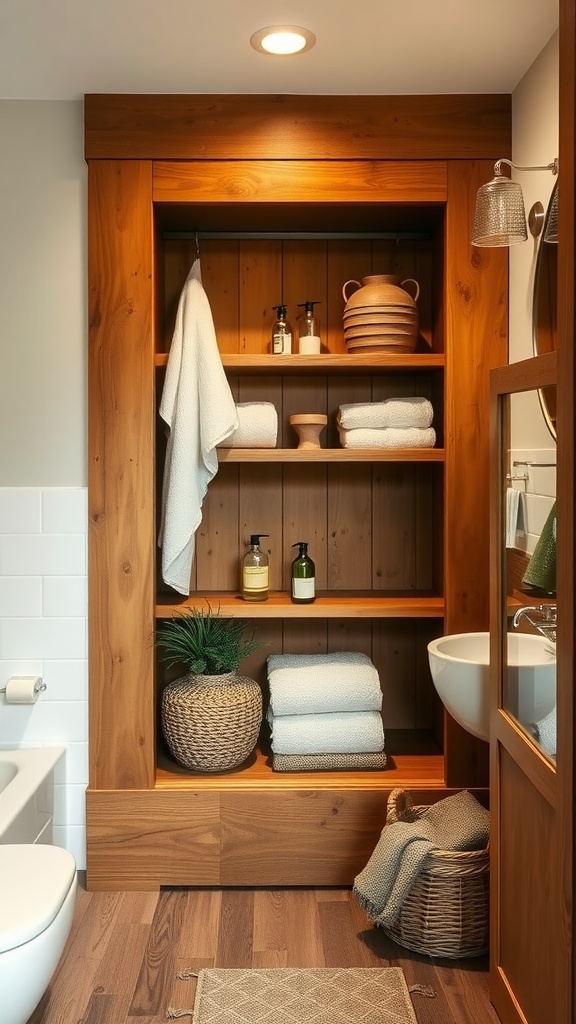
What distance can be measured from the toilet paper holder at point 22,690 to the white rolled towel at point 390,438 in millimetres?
1227

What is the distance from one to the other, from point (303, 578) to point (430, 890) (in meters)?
1.02

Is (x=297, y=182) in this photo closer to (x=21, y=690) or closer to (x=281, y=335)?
(x=281, y=335)

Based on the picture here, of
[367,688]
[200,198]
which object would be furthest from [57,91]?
[367,688]

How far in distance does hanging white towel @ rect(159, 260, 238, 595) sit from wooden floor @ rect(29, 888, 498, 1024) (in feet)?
3.23

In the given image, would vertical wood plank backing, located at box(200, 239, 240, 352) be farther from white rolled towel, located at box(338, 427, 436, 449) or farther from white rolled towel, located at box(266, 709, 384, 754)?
white rolled towel, located at box(266, 709, 384, 754)

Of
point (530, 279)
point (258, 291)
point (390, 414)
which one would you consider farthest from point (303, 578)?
point (530, 279)

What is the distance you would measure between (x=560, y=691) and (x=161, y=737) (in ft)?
6.41

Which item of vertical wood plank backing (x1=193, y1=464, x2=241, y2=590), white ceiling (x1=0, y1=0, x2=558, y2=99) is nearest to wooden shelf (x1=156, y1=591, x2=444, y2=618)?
vertical wood plank backing (x1=193, y1=464, x2=241, y2=590)

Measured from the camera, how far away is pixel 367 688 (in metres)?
2.93

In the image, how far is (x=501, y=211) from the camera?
2.24m

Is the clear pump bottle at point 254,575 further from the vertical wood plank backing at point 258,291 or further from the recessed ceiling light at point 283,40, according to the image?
the recessed ceiling light at point 283,40

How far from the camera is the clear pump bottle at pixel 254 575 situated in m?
3.04

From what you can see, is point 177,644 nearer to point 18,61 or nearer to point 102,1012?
point 102,1012

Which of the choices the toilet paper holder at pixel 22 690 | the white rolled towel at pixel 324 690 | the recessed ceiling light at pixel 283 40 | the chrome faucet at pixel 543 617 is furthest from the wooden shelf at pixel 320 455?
the recessed ceiling light at pixel 283 40
